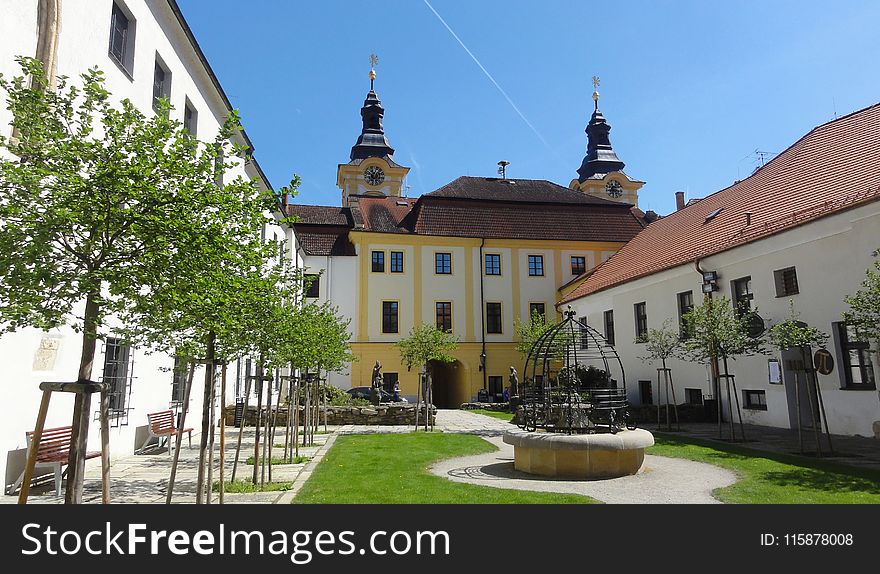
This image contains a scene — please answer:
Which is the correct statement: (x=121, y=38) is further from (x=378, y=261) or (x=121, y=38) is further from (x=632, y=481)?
(x=378, y=261)

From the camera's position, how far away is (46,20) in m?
8.33

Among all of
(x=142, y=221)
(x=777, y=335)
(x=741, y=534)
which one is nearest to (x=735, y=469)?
(x=777, y=335)

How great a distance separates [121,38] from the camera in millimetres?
11594

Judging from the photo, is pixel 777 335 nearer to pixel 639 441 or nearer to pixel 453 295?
pixel 639 441

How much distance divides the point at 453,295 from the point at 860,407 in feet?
75.6

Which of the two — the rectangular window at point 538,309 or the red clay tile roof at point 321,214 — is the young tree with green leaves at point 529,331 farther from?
the red clay tile roof at point 321,214

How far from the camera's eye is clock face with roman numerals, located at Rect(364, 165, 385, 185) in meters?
49.5

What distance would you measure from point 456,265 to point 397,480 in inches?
1033

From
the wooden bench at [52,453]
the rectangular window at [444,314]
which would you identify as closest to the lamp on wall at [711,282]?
the rectangular window at [444,314]

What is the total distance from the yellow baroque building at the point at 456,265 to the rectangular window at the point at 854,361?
20.0 metres

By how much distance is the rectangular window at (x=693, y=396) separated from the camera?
2022 centimetres

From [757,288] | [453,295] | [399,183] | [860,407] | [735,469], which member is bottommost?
[735,469]

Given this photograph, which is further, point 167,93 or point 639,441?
point 167,93

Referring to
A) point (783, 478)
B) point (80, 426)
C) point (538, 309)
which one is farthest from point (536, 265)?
point (80, 426)
